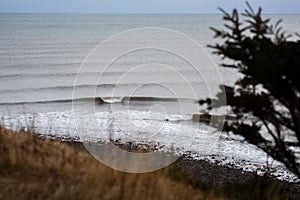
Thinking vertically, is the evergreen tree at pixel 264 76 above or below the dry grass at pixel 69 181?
above

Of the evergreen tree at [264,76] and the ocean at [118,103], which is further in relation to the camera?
the ocean at [118,103]

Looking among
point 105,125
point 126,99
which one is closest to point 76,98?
point 126,99

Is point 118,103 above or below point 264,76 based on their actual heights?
below

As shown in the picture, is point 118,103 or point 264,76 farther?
point 118,103

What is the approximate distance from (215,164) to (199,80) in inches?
755

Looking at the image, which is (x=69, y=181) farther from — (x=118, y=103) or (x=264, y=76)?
(x=118, y=103)

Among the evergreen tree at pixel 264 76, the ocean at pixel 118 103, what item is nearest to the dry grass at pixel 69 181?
the evergreen tree at pixel 264 76

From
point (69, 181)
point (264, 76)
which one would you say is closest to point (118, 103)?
point (264, 76)

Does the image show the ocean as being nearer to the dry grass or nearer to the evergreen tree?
the evergreen tree

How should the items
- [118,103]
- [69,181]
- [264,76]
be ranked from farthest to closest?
[118,103]
[264,76]
[69,181]

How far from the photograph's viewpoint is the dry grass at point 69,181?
14.6 feet

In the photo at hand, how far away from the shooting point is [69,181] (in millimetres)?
4750

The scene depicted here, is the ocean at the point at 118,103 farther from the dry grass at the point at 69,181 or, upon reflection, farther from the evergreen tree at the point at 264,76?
the dry grass at the point at 69,181

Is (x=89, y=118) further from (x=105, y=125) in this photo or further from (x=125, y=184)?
(x=125, y=184)
